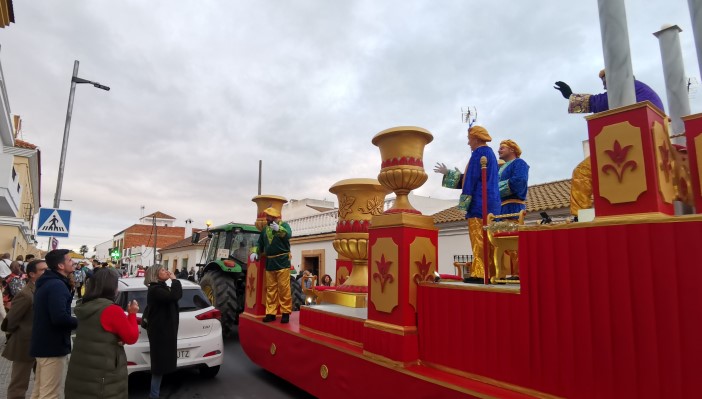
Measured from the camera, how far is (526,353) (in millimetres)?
2186

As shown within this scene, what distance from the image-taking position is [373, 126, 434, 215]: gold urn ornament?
3357 mm

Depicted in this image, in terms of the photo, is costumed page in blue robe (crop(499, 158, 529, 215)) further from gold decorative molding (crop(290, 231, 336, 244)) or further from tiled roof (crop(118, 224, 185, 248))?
tiled roof (crop(118, 224, 185, 248))

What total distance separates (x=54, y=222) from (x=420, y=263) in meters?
6.47

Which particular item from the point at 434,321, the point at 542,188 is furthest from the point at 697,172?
the point at 542,188

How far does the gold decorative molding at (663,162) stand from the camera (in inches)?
72.0

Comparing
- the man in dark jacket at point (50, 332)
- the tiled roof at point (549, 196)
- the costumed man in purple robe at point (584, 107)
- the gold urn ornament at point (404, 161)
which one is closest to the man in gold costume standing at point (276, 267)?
the gold urn ornament at point (404, 161)

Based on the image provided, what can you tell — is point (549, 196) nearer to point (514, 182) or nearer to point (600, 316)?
A: point (514, 182)

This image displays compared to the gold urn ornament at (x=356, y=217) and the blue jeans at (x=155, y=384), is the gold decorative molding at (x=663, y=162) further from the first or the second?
the blue jeans at (x=155, y=384)

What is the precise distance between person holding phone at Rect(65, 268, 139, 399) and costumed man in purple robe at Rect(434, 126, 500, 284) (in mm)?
2601

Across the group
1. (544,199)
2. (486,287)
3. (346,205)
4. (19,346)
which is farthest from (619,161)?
(544,199)

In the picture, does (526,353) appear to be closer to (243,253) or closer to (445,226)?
(243,253)

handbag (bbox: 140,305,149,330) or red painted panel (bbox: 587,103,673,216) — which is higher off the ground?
red painted panel (bbox: 587,103,673,216)

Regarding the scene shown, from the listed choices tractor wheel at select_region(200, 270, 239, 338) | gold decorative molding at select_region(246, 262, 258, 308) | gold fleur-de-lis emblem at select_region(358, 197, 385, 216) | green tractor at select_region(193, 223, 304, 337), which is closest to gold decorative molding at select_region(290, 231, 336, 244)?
green tractor at select_region(193, 223, 304, 337)

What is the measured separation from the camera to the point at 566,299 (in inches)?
79.0
